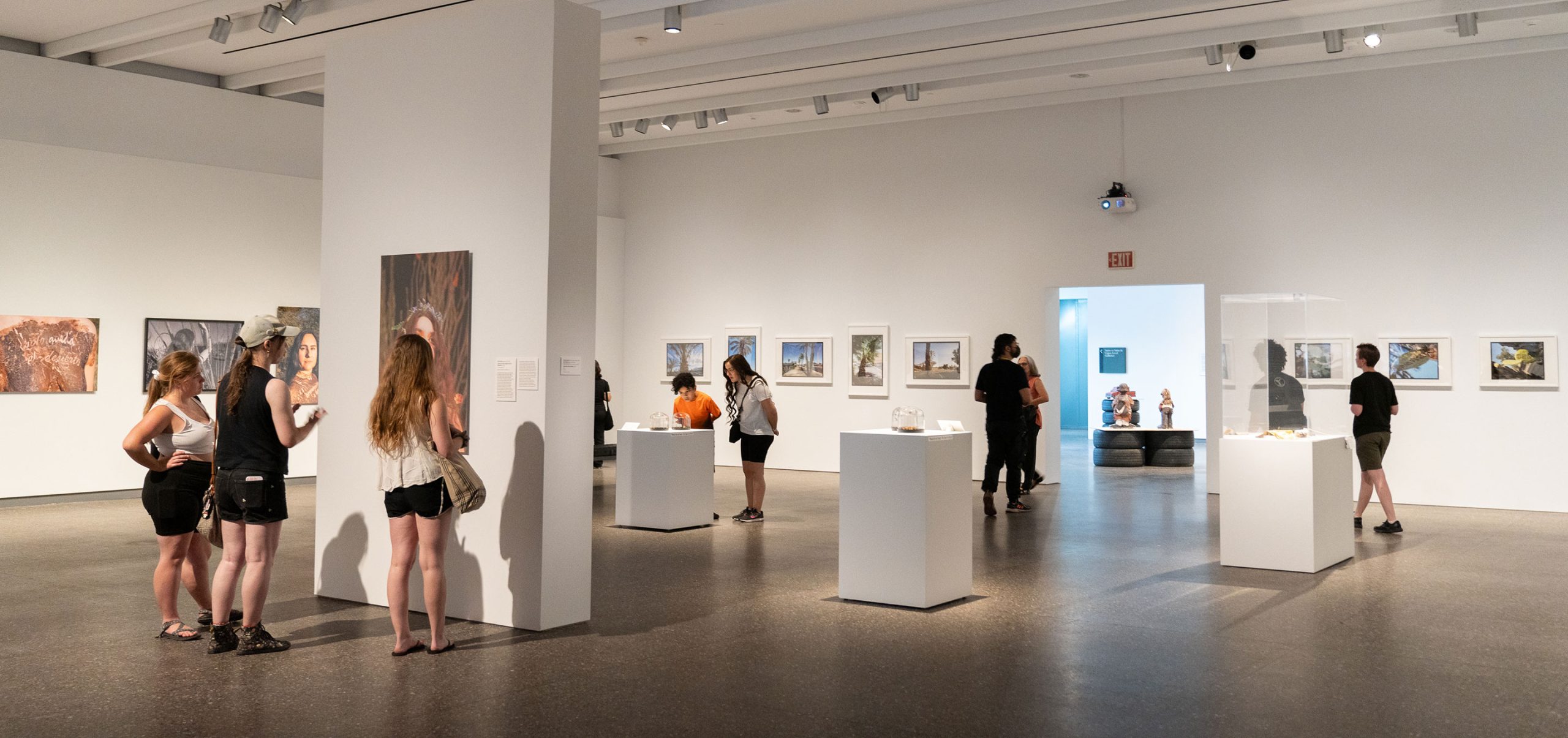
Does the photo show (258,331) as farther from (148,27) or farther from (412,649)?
(148,27)

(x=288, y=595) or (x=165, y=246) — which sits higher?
(x=165, y=246)

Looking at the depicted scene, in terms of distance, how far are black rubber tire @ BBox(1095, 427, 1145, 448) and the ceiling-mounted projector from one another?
16.4ft

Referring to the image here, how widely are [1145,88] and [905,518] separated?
1004cm

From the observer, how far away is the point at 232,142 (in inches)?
619

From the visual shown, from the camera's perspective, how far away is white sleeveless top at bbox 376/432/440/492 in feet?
20.4

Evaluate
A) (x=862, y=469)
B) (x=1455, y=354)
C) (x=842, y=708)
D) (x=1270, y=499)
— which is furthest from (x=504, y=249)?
(x=1455, y=354)

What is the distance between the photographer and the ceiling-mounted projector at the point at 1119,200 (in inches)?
621

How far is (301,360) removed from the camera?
1602 centimetres

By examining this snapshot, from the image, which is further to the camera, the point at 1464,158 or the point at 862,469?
the point at 1464,158

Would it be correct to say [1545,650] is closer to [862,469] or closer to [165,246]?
[862,469]

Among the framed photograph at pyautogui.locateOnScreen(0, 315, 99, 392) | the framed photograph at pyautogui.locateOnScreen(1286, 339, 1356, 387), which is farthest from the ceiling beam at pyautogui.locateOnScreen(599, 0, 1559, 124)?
the framed photograph at pyautogui.locateOnScreen(0, 315, 99, 392)

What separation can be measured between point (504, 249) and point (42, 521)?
314 inches

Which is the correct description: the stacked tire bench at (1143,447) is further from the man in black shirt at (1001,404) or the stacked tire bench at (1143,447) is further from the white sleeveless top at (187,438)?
the white sleeveless top at (187,438)

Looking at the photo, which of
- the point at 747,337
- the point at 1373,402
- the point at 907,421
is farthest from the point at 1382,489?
the point at 747,337
